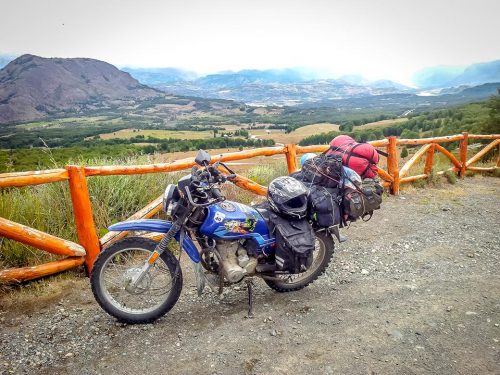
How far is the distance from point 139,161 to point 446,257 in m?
5.43

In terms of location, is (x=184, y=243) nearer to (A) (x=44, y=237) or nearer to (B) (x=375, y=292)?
(A) (x=44, y=237)

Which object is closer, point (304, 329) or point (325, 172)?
point (304, 329)

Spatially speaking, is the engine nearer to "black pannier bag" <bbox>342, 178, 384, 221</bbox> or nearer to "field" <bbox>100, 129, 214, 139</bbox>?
"black pannier bag" <bbox>342, 178, 384, 221</bbox>

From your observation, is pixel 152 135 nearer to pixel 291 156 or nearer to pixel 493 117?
pixel 493 117

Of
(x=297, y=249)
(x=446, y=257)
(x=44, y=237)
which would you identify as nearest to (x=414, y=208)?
(x=446, y=257)

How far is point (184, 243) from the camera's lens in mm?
3203

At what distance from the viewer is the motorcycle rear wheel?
→ 393cm

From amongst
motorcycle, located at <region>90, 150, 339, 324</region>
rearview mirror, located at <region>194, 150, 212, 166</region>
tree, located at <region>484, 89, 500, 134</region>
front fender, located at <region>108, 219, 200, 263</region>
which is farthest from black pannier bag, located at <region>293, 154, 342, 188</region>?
tree, located at <region>484, 89, 500, 134</region>

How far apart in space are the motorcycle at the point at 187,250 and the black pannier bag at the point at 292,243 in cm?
13

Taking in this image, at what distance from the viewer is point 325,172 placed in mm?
3957

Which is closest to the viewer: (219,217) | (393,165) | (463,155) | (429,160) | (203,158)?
(203,158)

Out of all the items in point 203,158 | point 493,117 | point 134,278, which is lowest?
point 493,117

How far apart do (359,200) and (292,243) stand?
1081mm

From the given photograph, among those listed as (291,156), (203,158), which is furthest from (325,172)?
(291,156)
